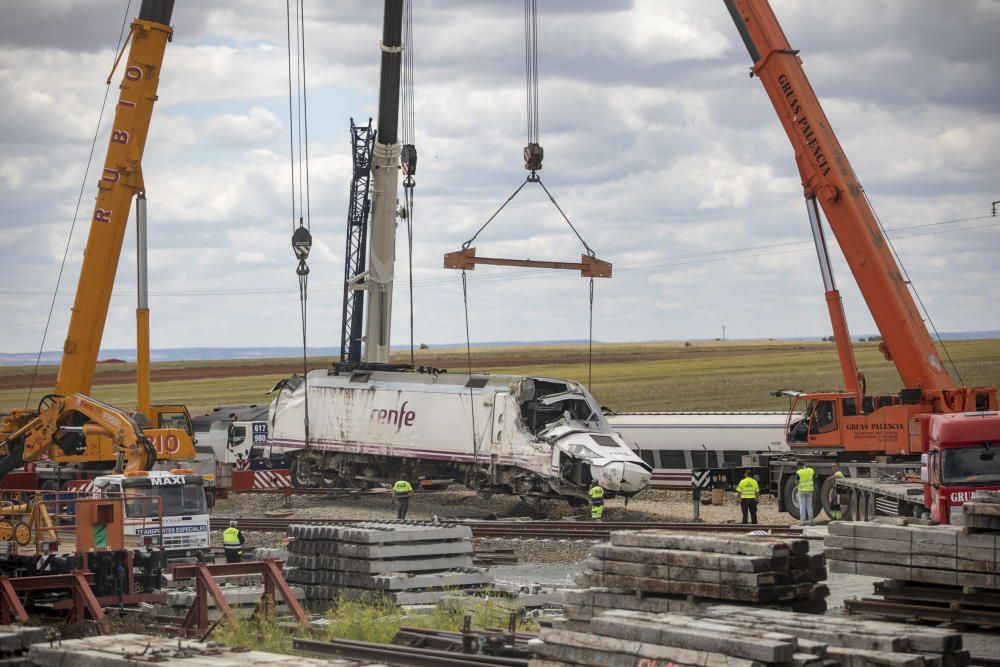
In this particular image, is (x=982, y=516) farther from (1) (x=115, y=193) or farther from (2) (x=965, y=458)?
(1) (x=115, y=193)

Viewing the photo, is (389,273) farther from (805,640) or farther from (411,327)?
(805,640)

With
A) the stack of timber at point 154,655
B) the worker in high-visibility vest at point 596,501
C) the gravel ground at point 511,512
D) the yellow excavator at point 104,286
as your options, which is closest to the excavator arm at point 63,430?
the yellow excavator at point 104,286

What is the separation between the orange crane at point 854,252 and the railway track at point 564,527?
3870mm

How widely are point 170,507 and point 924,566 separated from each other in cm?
1176

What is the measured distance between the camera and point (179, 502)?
21375mm

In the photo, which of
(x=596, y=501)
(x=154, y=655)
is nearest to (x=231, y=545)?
(x=596, y=501)

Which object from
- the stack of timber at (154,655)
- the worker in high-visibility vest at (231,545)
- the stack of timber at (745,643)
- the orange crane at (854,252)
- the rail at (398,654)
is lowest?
the rail at (398,654)

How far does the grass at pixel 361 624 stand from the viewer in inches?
604

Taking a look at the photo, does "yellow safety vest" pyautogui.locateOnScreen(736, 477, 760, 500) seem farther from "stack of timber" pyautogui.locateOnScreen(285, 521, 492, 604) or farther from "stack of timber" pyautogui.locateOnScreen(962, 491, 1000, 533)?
"stack of timber" pyautogui.locateOnScreen(962, 491, 1000, 533)

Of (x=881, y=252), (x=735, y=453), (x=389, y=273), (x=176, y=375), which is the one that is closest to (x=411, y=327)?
(x=389, y=273)

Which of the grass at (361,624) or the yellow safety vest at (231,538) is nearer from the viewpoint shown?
the grass at (361,624)

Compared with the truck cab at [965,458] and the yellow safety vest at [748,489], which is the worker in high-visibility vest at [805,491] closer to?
the yellow safety vest at [748,489]

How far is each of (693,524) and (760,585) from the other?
13942 millimetres

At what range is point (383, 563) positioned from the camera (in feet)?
59.3
